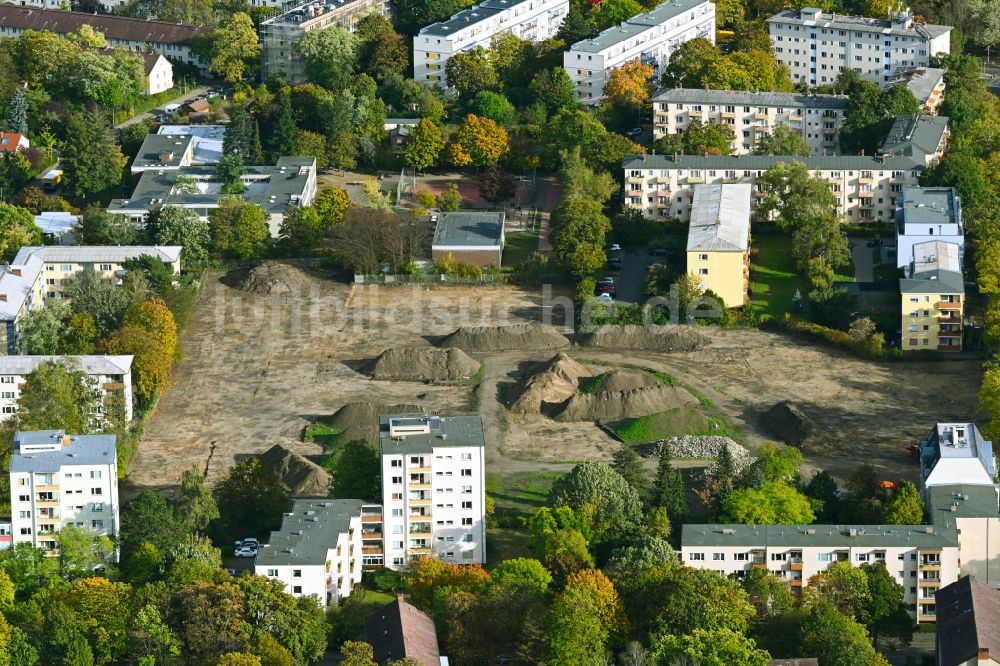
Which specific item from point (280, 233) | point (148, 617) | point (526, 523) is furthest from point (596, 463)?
point (280, 233)

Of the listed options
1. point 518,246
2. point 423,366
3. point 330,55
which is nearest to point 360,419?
point 423,366

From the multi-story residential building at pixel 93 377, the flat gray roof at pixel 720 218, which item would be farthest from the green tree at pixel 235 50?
the multi-story residential building at pixel 93 377

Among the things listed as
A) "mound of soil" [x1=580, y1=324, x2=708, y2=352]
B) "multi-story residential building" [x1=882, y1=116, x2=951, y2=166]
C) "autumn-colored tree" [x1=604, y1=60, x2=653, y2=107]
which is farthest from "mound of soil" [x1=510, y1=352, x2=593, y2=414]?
"autumn-colored tree" [x1=604, y1=60, x2=653, y2=107]

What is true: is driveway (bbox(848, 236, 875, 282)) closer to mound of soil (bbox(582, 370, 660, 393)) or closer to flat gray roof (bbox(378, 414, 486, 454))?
mound of soil (bbox(582, 370, 660, 393))

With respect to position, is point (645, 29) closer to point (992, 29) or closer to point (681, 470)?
point (992, 29)

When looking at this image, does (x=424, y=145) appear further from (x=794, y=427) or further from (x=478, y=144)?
(x=794, y=427)

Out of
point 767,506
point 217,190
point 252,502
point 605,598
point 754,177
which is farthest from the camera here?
point 217,190

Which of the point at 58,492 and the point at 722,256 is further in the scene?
the point at 722,256
